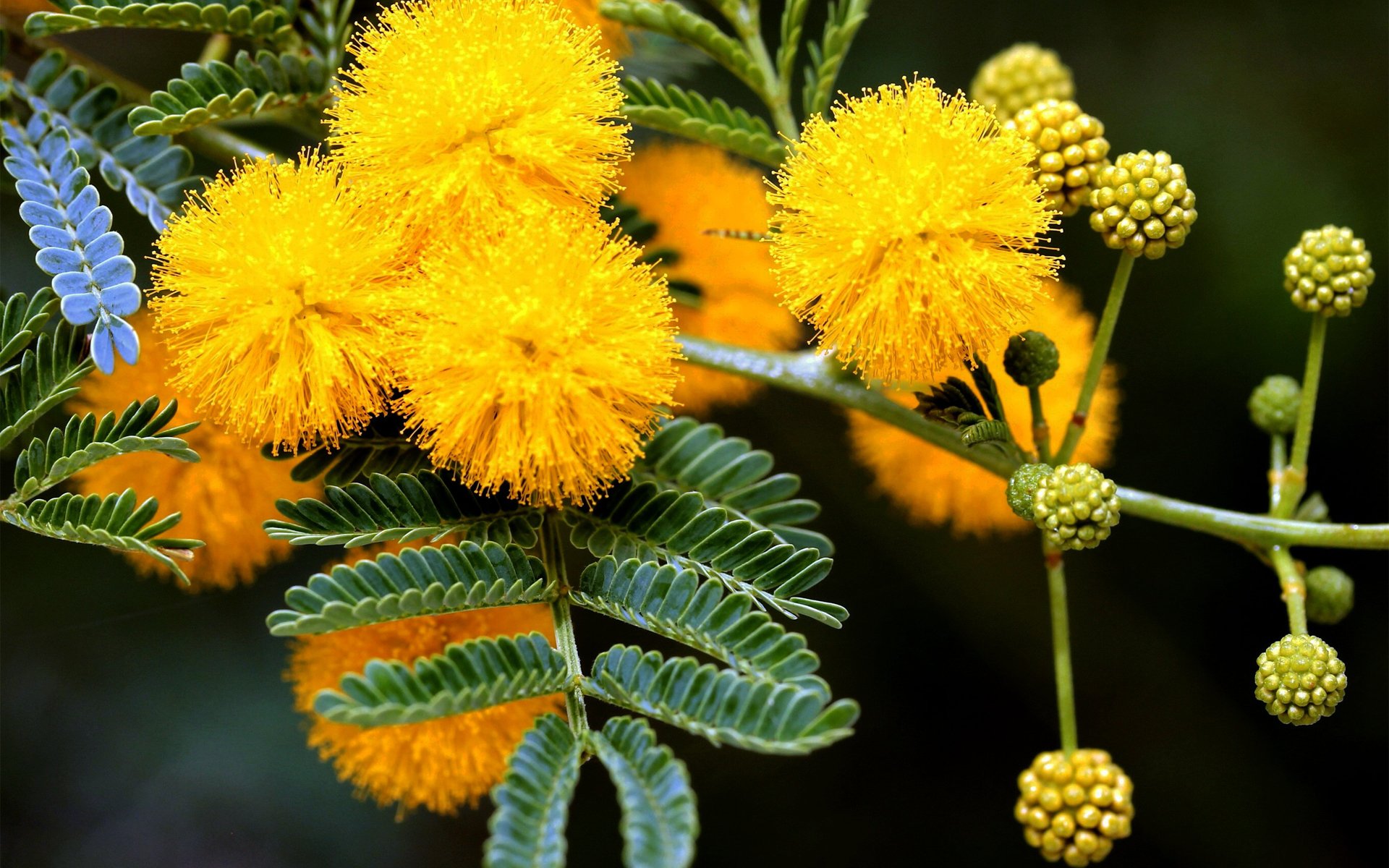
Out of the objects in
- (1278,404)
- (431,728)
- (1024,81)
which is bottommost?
(431,728)

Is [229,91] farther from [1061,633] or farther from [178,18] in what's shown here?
[1061,633]

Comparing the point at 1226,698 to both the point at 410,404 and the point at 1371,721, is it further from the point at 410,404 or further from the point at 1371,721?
the point at 410,404

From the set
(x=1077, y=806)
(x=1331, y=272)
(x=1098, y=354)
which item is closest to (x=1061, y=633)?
(x=1077, y=806)

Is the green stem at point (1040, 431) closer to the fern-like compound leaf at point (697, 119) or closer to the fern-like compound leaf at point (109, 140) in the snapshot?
the fern-like compound leaf at point (697, 119)

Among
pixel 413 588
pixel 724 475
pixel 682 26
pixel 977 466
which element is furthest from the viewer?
pixel 977 466

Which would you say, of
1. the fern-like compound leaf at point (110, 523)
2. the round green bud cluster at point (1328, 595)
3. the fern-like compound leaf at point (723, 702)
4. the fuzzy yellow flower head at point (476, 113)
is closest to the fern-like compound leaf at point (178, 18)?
the fuzzy yellow flower head at point (476, 113)

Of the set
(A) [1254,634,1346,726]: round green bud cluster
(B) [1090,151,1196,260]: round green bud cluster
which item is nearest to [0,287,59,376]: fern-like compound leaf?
(B) [1090,151,1196,260]: round green bud cluster

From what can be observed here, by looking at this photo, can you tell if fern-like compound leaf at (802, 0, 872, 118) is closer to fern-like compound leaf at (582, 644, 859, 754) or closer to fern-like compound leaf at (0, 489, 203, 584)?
fern-like compound leaf at (582, 644, 859, 754)
